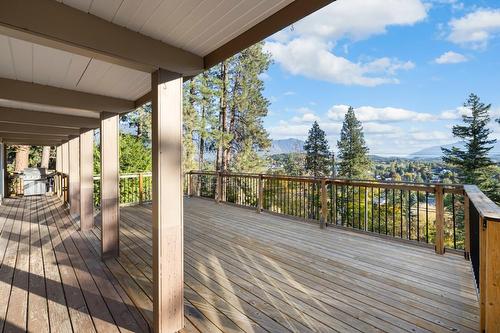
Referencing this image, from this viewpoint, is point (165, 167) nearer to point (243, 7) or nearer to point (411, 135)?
point (243, 7)

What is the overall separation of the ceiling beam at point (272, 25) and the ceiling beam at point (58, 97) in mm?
2062

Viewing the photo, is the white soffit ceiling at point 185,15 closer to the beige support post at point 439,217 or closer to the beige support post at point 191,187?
the beige support post at point 439,217

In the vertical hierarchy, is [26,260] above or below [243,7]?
below

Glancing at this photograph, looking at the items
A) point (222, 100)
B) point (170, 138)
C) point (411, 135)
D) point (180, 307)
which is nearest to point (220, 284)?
point (180, 307)

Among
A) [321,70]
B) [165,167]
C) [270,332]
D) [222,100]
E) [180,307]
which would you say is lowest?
[270,332]

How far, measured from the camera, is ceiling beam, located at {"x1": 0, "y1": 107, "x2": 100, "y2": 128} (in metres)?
4.05

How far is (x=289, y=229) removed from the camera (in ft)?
16.0

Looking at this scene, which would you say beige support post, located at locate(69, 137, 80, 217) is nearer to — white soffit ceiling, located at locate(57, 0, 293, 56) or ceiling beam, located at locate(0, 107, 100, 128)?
ceiling beam, located at locate(0, 107, 100, 128)

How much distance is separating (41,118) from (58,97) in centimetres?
188

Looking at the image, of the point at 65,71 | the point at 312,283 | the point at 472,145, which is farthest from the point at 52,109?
the point at 472,145

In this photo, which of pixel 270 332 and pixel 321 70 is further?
pixel 321 70

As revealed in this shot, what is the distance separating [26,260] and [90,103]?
7.69ft

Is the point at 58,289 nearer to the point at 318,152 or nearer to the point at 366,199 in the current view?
the point at 366,199

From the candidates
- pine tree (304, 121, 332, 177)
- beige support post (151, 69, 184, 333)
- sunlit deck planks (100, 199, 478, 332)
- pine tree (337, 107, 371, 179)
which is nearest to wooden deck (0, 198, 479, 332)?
sunlit deck planks (100, 199, 478, 332)
